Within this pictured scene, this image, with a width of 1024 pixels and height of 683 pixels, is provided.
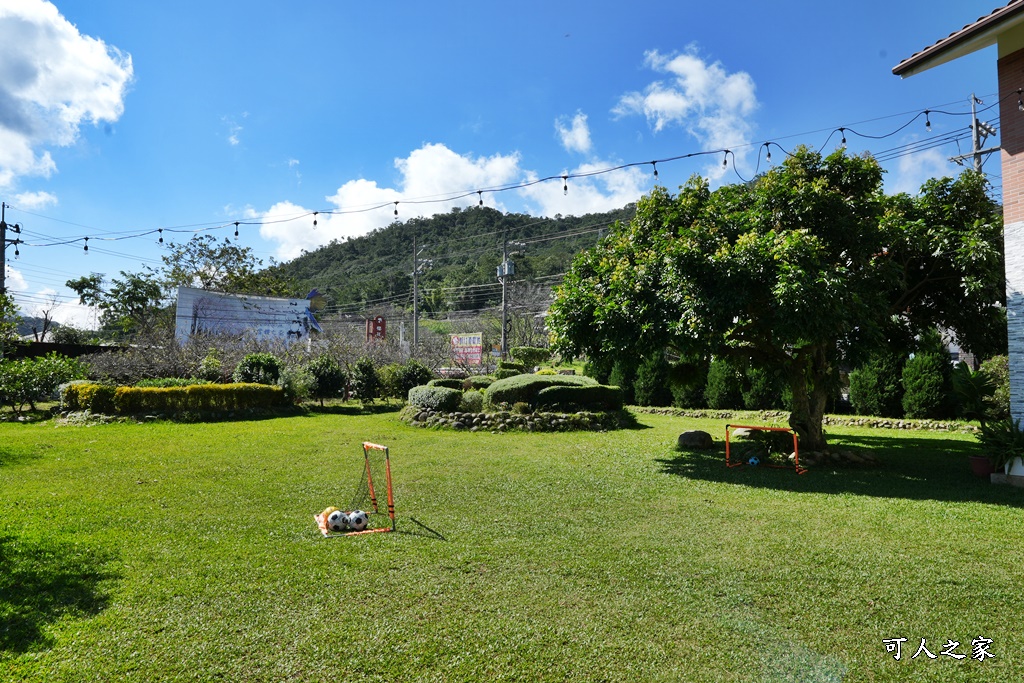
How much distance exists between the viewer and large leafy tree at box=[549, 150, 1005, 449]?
881 cm

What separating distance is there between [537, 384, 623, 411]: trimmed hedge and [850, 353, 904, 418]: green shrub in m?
6.79

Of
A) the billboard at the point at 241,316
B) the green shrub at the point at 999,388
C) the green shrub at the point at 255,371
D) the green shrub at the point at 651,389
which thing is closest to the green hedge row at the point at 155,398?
the green shrub at the point at 255,371

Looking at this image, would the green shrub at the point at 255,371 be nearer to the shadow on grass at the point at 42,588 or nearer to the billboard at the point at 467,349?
the billboard at the point at 467,349

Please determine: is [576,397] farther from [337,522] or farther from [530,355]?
[337,522]

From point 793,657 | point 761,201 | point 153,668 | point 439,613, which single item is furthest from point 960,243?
point 153,668

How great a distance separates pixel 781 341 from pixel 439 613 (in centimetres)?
664

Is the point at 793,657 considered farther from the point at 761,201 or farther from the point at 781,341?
the point at 761,201

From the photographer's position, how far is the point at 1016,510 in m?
6.83

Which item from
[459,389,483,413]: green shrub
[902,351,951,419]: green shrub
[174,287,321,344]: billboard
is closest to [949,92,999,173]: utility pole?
[902,351,951,419]: green shrub

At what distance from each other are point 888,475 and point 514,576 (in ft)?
22.6

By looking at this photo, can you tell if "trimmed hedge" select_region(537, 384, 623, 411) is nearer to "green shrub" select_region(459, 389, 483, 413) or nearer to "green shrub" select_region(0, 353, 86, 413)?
"green shrub" select_region(459, 389, 483, 413)

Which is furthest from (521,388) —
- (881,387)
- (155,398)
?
(155,398)

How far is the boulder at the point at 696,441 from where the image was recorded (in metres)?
12.0

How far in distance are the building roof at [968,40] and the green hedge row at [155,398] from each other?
54.5 feet
